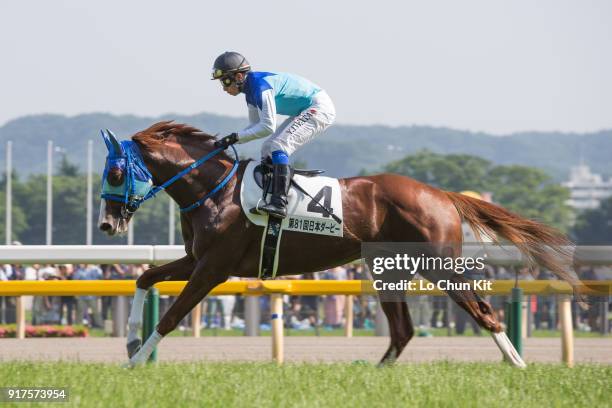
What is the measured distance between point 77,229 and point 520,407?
110 metres

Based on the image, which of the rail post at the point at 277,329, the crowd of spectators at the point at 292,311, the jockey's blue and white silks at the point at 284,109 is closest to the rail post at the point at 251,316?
the crowd of spectators at the point at 292,311

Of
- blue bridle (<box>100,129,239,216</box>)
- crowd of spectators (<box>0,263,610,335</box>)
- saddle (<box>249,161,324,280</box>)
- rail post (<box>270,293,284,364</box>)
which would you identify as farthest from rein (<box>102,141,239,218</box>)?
crowd of spectators (<box>0,263,610,335</box>)

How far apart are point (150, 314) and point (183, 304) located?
40.8 inches

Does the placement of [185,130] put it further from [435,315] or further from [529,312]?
[529,312]

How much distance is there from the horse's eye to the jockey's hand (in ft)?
2.45

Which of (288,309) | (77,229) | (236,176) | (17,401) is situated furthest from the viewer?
(77,229)

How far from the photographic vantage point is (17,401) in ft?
19.4

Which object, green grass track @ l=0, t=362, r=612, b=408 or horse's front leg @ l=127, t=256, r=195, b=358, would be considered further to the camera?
horse's front leg @ l=127, t=256, r=195, b=358

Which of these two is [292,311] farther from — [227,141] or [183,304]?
[183,304]

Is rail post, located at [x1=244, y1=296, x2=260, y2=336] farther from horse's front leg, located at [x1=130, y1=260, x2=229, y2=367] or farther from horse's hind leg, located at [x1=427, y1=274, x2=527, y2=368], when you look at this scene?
horse's front leg, located at [x1=130, y1=260, x2=229, y2=367]

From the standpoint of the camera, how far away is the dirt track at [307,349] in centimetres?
1034

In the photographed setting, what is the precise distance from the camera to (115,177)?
7.98 m

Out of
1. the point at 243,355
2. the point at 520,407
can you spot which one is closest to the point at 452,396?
the point at 520,407

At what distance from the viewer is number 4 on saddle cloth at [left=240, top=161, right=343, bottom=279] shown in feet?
26.5
